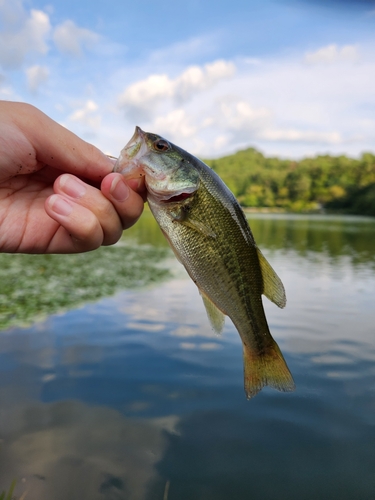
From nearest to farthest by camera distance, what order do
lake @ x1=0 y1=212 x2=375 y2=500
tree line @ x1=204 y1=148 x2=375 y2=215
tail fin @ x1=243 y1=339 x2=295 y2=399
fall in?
tail fin @ x1=243 y1=339 x2=295 y2=399
lake @ x1=0 y1=212 x2=375 y2=500
tree line @ x1=204 y1=148 x2=375 y2=215

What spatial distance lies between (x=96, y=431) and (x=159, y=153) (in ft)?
16.0

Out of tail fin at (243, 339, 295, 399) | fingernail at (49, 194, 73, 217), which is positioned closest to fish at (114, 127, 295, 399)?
tail fin at (243, 339, 295, 399)

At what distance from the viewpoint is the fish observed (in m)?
3.06

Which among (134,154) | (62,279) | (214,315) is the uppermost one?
(134,154)

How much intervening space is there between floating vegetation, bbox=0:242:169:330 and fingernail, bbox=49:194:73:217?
332 inches

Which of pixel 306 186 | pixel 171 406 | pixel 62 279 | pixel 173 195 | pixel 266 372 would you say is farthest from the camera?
pixel 306 186

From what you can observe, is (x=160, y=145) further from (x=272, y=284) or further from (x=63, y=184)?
(x=272, y=284)

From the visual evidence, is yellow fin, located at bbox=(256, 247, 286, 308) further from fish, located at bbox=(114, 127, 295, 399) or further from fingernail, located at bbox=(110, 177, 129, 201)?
fingernail, located at bbox=(110, 177, 129, 201)

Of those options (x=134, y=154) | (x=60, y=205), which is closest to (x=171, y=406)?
(x=60, y=205)

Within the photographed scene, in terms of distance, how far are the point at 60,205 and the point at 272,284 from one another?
173 cm

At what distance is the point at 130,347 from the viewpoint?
31.2 ft

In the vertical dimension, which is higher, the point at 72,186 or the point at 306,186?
the point at 306,186

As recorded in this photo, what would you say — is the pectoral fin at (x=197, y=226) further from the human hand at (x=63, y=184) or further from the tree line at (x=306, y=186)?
the tree line at (x=306, y=186)

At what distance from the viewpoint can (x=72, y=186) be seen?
3119mm
